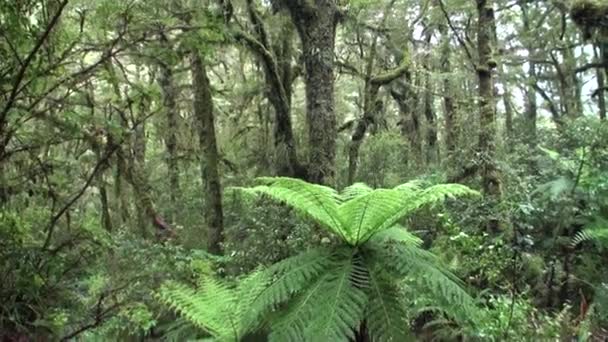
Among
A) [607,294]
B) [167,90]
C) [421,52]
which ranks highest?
[421,52]

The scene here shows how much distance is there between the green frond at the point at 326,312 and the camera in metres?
3.34

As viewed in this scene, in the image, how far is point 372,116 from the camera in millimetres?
11383

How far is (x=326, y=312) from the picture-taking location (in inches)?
135

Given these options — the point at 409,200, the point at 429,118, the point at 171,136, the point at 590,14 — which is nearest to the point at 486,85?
the point at 590,14

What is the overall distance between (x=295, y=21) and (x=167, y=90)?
5.34m

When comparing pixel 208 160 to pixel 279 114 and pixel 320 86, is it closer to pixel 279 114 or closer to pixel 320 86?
pixel 279 114

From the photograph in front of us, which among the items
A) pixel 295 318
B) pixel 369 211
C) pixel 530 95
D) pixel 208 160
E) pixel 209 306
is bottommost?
pixel 209 306

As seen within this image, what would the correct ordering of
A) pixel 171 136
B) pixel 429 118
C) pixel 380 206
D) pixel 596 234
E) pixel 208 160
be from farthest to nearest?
pixel 429 118 < pixel 171 136 < pixel 208 160 < pixel 596 234 < pixel 380 206

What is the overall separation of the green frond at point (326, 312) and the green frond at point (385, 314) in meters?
0.08

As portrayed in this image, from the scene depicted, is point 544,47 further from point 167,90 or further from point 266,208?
point 266,208

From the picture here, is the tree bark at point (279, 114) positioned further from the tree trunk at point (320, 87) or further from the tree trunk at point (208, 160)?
the tree trunk at point (320, 87)

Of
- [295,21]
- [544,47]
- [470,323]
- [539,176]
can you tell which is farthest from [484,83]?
[544,47]

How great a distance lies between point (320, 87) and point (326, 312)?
3.47 metres

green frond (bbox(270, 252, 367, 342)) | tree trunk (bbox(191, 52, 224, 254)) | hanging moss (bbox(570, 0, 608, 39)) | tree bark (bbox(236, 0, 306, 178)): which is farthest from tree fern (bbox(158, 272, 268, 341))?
hanging moss (bbox(570, 0, 608, 39))
